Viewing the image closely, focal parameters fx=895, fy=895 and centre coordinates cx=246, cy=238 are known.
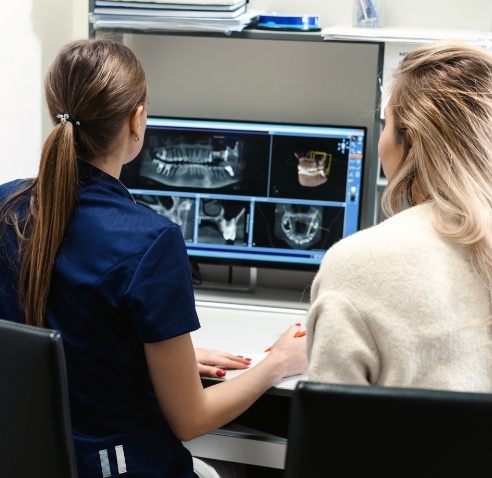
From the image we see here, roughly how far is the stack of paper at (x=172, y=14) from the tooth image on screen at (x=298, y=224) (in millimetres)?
488

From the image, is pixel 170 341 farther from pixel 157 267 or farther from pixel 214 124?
pixel 214 124

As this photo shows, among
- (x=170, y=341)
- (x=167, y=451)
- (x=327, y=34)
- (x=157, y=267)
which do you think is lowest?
(x=167, y=451)

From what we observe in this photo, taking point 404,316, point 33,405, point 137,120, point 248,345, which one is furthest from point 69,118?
point 248,345

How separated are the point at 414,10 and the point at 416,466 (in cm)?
168

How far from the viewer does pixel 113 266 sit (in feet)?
4.36

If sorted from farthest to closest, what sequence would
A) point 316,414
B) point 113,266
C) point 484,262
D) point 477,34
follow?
point 477,34 < point 113,266 < point 484,262 < point 316,414

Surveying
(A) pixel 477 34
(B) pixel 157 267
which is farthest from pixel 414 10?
(B) pixel 157 267

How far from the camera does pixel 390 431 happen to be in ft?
2.97

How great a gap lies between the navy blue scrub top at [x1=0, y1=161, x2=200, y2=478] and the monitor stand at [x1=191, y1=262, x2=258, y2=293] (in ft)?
→ 3.36

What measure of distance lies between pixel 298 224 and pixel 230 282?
0.29 meters

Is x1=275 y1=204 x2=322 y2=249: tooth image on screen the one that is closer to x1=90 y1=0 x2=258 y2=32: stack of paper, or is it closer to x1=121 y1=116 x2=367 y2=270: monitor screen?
x1=121 y1=116 x2=367 y2=270: monitor screen

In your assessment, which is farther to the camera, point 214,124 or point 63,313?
point 214,124

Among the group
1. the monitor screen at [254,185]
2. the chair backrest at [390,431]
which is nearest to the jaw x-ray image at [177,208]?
the monitor screen at [254,185]

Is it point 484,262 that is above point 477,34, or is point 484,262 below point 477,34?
below
